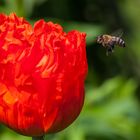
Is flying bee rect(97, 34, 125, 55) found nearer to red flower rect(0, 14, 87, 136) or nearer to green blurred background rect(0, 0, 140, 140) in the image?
red flower rect(0, 14, 87, 136)

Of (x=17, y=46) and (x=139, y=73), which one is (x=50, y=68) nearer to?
(x=17, y=46)

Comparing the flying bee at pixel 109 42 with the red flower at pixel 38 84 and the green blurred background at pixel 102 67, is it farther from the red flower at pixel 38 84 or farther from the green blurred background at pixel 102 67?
the green blurred background at pixel 102 67

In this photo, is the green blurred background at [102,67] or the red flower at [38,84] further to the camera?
the green blurred background at [102,67]

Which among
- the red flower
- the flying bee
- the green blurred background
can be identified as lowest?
the green blurred background

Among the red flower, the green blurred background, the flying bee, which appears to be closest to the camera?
the red flower

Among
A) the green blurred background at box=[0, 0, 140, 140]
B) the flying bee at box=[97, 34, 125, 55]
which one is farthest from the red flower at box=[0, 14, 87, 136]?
the green blurred background at box=[0, 0, 140, 140]

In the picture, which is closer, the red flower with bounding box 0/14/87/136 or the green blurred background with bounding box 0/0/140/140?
the red flower with bounding box 0/14/87/136

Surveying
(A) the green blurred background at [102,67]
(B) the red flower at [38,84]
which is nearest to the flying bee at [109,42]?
(B) the red flower at [38,84]
